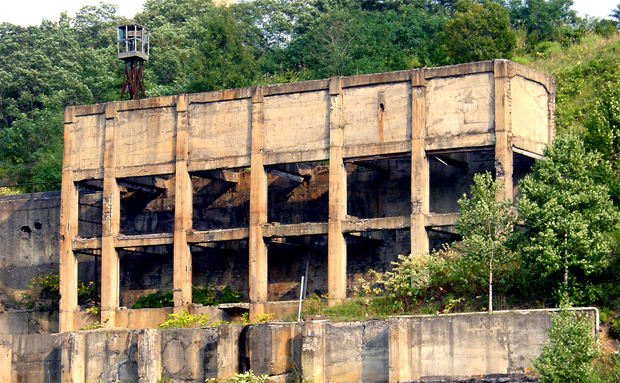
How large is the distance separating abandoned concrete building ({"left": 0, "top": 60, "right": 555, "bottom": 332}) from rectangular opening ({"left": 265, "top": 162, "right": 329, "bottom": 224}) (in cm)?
5

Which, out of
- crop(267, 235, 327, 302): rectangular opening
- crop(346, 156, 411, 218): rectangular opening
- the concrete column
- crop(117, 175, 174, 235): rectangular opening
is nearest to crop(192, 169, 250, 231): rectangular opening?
crop(117, 175, 174, 235): rectangular opening

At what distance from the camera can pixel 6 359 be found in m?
33.2

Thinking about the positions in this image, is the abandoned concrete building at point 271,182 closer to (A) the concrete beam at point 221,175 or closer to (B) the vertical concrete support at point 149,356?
(A) the concrete beam at point 221,175

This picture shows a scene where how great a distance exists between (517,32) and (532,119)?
19071mm

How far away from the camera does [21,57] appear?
63.1m

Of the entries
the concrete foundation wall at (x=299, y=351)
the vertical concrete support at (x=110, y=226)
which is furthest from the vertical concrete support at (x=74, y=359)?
the vertical concrete support at (x=110, y=226)

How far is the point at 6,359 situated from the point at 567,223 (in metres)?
16.5

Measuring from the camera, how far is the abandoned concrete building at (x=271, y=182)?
32.4 metres

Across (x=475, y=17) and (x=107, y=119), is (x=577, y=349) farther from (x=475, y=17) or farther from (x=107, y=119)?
(x=475, y=17)

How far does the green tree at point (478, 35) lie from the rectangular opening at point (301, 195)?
1056 cm

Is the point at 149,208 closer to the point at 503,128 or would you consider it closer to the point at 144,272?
the point at 144,272

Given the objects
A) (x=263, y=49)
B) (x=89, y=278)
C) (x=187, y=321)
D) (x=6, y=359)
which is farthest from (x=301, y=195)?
(x=263, y=49)

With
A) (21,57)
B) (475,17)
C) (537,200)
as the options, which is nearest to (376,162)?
(537,200)

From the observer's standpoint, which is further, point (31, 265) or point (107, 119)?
point (31, 265)
